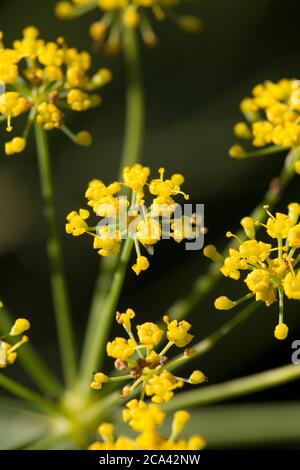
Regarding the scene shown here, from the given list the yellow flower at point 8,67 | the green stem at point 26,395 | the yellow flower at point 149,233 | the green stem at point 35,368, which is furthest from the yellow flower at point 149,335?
the yellow flower at point 8,67

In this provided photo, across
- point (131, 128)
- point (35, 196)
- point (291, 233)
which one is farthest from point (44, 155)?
point (35, 196)

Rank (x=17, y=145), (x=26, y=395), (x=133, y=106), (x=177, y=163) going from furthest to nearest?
(x=177, y=163)
(x=133, y=106)
(x=17, y=145)
(x=26, y=395)

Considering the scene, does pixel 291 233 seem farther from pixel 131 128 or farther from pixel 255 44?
pixel 255 44

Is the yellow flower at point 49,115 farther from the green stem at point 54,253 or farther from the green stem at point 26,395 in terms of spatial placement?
the green stem at point 26,395

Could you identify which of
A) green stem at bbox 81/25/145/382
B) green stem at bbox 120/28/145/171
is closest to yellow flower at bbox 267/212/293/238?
green stem at bbox 81/25/145/382

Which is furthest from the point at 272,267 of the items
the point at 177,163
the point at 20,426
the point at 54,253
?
the point at 177,163

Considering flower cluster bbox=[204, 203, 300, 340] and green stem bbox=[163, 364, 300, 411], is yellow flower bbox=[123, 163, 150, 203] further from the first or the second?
green stem bbox=[163, 364, 300, 411]

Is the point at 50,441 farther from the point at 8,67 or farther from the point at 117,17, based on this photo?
the point at 117,17
